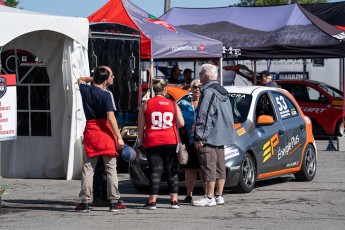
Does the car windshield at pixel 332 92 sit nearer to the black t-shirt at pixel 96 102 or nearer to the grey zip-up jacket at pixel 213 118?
the grey zip-up jacket at pixel 213 118

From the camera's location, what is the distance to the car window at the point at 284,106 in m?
14.5

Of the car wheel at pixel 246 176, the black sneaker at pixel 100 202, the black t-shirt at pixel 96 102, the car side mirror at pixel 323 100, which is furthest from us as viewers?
the car side mirror at pixel 323 100

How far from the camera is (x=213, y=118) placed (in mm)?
11805

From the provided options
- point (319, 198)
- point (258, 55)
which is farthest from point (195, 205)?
point (258, 55)

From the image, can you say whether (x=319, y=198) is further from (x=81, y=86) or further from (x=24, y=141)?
(x=24, y=141)

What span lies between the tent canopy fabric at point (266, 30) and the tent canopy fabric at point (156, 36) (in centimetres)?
389

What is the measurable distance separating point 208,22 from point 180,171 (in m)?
14.2

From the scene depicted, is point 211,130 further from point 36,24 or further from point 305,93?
point 305,93

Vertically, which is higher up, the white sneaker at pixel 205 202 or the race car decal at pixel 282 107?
the race car decal at pixel 282 107

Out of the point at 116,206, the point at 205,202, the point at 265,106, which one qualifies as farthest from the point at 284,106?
the point at 116,206

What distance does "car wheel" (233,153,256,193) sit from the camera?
515 inches

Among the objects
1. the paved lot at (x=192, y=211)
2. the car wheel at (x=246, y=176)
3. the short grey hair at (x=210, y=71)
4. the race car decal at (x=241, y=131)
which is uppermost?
the short grey hair at (x=210, y=71)

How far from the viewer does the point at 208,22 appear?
26.7 m

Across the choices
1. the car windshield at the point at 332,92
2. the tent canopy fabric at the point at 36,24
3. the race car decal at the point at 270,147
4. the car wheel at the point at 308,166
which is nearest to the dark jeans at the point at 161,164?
the race car decal at the point at 270,147
